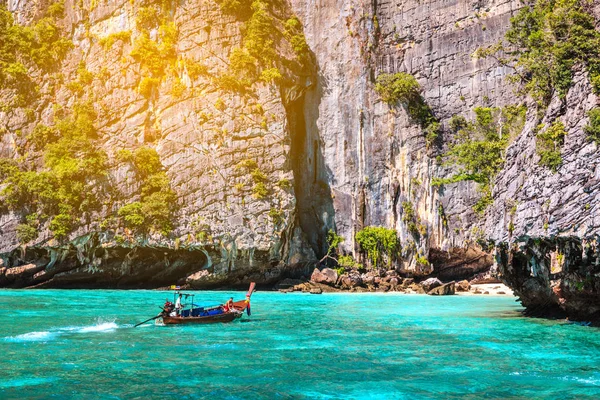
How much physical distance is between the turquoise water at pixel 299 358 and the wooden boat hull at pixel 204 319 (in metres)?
0.35

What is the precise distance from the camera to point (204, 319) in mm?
19500

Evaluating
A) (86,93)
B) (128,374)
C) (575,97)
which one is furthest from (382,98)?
(128,374)

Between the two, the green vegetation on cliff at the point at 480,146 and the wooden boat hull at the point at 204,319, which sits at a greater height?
the green vegetation on cliff at the point at 480,146

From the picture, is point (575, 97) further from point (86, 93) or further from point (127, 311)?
point (86, 93)

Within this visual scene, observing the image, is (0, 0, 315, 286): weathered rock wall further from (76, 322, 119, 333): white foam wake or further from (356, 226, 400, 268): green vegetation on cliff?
(76, 322, 119, 333): white foam wake

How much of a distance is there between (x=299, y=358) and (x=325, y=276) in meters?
28.8

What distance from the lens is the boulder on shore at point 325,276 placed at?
41.8 m

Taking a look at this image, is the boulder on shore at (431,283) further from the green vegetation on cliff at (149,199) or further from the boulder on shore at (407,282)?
the green vegetation on cliff at (149,199)

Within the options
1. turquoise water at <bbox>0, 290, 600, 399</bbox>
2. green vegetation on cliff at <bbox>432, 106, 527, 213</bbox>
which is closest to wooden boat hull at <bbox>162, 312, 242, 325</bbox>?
turquoise water at <bbox>0, 290, 600, 399</bbox>

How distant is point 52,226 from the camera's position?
40094mm

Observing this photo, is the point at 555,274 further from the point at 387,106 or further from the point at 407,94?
the point at 387,106

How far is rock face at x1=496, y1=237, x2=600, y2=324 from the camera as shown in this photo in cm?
1692

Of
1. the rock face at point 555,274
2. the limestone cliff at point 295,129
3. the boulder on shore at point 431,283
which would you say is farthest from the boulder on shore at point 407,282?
the rock face at point 555,274

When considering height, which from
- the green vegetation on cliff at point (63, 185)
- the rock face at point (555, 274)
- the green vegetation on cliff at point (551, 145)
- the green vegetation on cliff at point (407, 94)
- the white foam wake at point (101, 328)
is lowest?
the white foam wake at point (101, 328)
